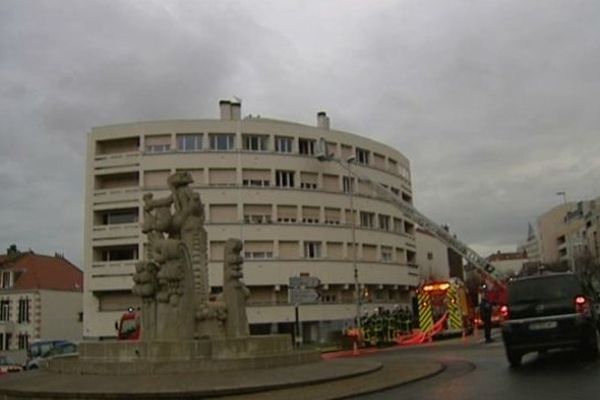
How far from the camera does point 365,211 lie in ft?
216

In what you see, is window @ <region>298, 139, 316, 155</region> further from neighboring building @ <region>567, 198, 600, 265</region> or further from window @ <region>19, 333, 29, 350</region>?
neighboring building @ <region>567, 198, 600, 265</region>

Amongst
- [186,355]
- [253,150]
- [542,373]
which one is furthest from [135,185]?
[542,373]

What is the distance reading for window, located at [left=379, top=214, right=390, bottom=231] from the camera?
6812 centimetres

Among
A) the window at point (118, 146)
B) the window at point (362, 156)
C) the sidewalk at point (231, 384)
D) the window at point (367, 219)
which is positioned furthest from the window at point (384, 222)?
the sidewalk at point (231, 384)

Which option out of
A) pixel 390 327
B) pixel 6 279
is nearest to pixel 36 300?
pixel 6 279

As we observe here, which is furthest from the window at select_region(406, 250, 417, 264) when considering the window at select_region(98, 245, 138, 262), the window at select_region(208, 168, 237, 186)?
the window at select_region(98, 245, 138, 262)

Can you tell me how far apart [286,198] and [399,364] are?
43241 millimetres

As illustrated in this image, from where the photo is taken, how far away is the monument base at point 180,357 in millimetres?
A: 15969

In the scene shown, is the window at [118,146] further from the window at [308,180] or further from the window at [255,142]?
the window at [308,180]

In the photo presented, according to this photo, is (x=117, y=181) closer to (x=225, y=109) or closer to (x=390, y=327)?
(x=225, y=109)

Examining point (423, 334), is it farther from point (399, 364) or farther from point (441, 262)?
point (441, 262)

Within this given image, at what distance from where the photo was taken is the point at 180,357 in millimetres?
16391

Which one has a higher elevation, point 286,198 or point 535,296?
point 286,198

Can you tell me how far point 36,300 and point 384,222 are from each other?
3252cm
